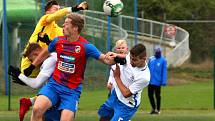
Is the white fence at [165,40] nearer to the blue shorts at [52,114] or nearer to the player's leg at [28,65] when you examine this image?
the player's leg at [28,65]

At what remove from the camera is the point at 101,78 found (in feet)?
88.1

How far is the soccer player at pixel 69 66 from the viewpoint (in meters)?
10.0

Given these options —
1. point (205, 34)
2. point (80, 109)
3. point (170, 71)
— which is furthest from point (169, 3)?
point (80, 109)

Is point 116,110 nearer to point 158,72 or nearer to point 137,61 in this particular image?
point 137,61

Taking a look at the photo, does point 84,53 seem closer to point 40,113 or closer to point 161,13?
point 40,113

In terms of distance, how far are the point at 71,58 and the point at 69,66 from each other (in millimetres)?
127

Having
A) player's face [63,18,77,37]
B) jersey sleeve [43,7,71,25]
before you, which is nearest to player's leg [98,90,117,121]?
player's face [63,18,77,37]

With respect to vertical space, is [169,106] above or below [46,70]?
below

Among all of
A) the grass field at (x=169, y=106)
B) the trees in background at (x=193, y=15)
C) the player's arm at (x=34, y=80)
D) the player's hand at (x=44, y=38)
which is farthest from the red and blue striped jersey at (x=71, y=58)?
the trees in background at (x=193, y=15)

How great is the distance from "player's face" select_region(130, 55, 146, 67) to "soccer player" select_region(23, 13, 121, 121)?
0.34 meters

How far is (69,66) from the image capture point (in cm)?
1006

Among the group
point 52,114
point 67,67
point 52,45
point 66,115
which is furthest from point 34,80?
point 66,115

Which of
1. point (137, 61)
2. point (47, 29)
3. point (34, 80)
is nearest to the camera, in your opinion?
point (137, 61)

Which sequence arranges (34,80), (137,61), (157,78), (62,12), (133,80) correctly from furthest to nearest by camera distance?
(157,78) < (62,12) < (34,80) < (133,80) < (137,61)
